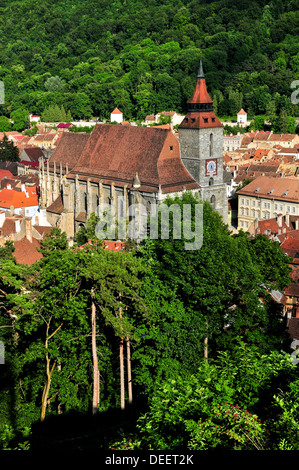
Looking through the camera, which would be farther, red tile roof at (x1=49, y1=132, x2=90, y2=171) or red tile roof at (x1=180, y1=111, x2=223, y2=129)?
red tile roof at (x1=49, y1=132, x2=90, y2=171)

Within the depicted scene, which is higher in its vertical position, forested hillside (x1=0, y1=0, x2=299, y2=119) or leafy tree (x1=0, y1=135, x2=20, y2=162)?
forested hillside (x1=0, y1=0, x2=299, y2=119)

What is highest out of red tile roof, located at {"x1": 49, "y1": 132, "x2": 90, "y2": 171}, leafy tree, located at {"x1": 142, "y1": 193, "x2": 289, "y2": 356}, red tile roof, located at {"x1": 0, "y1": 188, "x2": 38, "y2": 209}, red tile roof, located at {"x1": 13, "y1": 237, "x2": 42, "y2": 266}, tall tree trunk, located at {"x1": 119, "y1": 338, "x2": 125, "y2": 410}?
red tile roof, located at {"x1": 49, "y1": 132, "x2": 90, "y2": 171}

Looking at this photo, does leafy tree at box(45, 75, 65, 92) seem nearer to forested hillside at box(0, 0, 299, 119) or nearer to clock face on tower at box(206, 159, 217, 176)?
forested hillside at box(0, 0, 299, 119)

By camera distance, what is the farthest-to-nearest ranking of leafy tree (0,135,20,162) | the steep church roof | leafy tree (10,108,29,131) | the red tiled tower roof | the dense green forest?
leafy tree (10,108,29,131) < leafy tree (0,135,20,162) < the red tiled tower roof < the steep church roof < the dense green forest

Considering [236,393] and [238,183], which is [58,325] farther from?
[238,183]

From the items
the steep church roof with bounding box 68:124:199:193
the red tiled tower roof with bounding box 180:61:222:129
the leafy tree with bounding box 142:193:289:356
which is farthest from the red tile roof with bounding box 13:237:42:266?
the red tiled tower roof with bounding box 180:61:222:129

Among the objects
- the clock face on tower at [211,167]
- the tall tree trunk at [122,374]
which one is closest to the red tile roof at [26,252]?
the tall tree trunk at [122,374]

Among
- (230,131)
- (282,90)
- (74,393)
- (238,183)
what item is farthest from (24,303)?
(282,90)

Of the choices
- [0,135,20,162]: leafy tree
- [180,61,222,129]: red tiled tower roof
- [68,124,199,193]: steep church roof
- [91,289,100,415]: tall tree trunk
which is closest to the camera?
[91,289,100,415]: tall tree trunk
